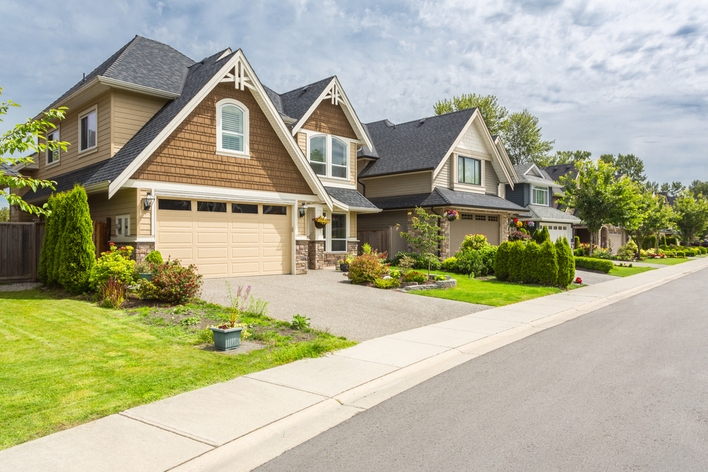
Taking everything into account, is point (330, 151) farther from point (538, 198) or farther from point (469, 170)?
point (538, 198)

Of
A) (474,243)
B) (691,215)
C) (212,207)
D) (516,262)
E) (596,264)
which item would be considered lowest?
(596,264)

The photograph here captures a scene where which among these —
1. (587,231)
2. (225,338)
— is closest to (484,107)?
(587,231)

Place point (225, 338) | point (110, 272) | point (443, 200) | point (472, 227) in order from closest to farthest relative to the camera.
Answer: point (225, 338)
point (110, 272)
point (443, 200)
point (472, 227)

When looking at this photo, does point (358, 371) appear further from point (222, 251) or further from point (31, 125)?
point (222, 251)

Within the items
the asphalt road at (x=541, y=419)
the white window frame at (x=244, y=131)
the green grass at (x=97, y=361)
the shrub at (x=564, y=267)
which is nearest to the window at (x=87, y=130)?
→ the white window frame at (x=244, y=131)

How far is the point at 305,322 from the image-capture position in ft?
32.5

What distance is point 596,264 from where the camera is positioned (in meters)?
27.2

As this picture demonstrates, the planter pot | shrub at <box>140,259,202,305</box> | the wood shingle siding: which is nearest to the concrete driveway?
shrub at <box>140,259,202,305</box>

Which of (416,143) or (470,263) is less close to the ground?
(416,143)

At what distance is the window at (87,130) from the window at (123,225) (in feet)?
11.2

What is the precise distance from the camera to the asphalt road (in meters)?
4.40

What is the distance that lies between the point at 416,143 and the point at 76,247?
20.9 meters

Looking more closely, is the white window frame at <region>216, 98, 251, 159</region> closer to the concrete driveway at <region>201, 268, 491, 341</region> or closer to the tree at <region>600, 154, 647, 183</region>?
the concrete driveway at <region>201, 268, 491, 341</region>

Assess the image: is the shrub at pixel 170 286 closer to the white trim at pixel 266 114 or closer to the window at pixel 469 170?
the white trim at pixel 266 114
